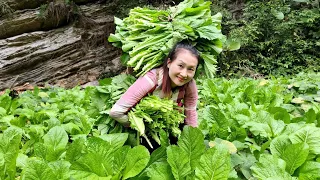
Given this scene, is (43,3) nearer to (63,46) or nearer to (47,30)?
(47,30)

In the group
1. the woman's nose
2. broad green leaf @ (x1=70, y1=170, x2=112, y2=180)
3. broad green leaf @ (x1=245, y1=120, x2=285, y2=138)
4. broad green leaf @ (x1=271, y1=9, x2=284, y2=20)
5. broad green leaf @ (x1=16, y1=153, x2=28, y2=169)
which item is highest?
the woman's nose

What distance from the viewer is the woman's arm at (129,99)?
1868mm

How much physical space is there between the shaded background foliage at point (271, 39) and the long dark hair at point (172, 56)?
8.28 metres

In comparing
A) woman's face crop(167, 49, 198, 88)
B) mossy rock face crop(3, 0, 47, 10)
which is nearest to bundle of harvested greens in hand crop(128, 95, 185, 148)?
woman's face crop(167, 49, 198, 88)

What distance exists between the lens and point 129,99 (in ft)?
6.14

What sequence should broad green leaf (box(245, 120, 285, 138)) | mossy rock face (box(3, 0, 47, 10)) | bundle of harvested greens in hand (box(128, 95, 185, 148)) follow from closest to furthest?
bundle of harvested greens in hand (box(128, 95, 185, 148)) → broad green leaf (box(245, 120, 285, 138)) → mossy rock face (box(3, 0, 47, 10))

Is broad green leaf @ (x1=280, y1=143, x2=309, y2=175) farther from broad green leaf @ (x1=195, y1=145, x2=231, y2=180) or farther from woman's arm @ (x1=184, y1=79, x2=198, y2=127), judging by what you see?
woman's arm @ (x1=184, y1=79, x2=198, y2=127)

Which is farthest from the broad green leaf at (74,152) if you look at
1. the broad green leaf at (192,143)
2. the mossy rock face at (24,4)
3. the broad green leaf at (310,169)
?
the mossy rock face at (24,4)

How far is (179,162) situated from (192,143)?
0.16m

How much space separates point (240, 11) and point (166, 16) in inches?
422

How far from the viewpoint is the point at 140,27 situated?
2111mm

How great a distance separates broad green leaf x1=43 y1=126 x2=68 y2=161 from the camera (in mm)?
1717

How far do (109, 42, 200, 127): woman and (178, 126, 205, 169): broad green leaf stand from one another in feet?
1.19

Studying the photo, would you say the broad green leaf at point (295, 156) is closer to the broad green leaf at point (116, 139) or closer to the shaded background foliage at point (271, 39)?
the broad green leaf at point (116, 139)
